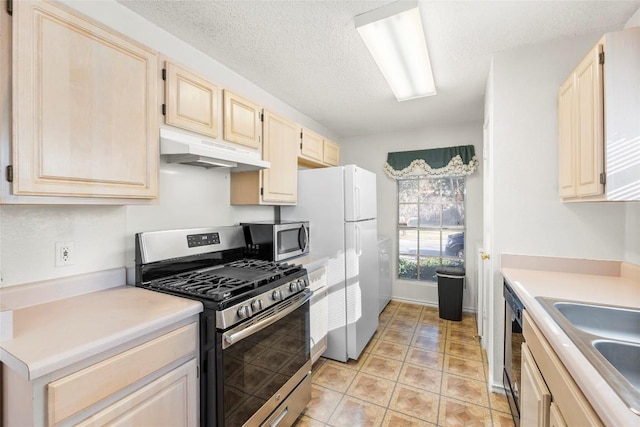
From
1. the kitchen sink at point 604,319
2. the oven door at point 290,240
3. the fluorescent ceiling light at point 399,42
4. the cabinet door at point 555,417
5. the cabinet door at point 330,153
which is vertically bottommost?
the cabinet door at point 555,417

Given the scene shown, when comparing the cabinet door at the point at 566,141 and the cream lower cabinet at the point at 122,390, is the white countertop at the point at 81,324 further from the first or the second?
the cabinet door at the point at 566,141

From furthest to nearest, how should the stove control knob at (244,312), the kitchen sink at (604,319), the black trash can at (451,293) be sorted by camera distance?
the black trash can at (451,293), the stove control knob at (244,312), the kitchen sink at (604,319)

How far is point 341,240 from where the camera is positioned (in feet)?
8.20

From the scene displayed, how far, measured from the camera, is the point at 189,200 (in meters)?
2.00

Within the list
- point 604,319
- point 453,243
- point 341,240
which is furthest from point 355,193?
point 453,243

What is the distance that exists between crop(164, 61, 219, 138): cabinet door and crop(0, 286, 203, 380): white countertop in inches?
37.0

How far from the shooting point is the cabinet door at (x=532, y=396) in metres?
1.10

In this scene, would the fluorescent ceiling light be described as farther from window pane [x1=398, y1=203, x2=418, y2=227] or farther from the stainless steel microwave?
window pane [x1=398, y1=203, x2=418, y2=227]

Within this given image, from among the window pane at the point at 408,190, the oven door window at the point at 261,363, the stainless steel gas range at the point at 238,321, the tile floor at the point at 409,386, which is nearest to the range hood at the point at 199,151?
the stainless steel gas range at the point at 238,321

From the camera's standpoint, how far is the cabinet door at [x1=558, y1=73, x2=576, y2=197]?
1673mm

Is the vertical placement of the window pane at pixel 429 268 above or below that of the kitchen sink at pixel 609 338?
below

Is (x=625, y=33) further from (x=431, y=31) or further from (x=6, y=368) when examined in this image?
(x=6, y=368)

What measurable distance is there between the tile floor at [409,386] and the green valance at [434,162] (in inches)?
75.5

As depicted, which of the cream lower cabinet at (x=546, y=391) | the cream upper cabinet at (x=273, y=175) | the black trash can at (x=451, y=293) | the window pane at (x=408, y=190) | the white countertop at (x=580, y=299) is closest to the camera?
the white countertop at (x=580, y=299)
